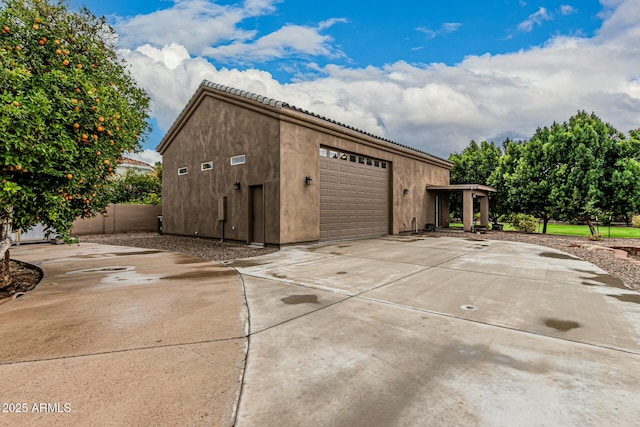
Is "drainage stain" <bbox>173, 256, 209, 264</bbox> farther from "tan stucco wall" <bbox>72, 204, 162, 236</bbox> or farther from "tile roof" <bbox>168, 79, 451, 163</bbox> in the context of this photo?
"tan stucco wall" <bbox>72, 204, 162, 236</bbox>

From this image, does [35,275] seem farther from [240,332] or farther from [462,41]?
[462,41]

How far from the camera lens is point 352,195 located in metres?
13.0

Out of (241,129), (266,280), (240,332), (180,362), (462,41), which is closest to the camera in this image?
(180,362)

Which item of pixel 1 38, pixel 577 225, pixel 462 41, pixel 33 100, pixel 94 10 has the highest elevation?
pixel 462 41

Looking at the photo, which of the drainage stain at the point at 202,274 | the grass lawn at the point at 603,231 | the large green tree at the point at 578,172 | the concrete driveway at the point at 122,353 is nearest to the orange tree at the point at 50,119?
the concrete driveway at the point at 122,353

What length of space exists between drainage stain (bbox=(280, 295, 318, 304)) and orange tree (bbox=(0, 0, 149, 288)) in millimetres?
3855

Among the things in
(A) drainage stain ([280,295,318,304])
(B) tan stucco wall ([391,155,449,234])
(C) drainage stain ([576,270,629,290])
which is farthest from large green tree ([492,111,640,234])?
(A) drainage stain ([280,295,318,304])

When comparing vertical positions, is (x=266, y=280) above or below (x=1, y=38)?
below

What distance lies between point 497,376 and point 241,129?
11281mm

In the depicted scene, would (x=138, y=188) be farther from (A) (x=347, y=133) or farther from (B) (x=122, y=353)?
(B) (x=122, y=353)

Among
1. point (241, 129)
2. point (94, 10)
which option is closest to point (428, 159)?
point (241, 129)

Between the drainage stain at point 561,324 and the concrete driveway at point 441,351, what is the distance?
0.02 m

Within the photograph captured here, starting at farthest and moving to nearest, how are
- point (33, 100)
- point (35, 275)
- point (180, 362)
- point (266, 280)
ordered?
point (35, 275)
point (266, 280)
point (33, 100)
point (180, 362)

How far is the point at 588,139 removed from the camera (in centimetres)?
1476
